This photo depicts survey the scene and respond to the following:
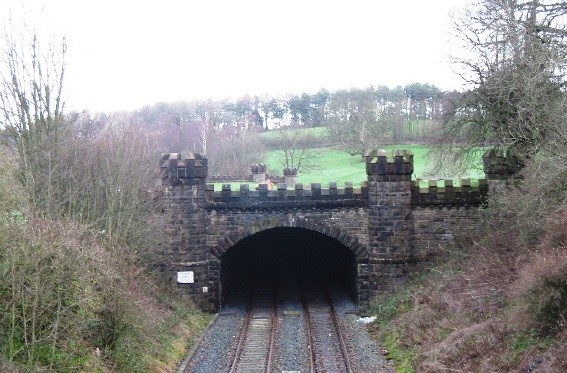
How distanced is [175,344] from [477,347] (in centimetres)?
849

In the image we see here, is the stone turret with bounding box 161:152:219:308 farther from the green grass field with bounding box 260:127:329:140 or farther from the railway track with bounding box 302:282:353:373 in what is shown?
the green grass field with bounding box 260:127:329:140

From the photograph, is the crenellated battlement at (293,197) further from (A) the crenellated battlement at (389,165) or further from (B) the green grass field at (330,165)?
(B) the green grass field at (330,165)

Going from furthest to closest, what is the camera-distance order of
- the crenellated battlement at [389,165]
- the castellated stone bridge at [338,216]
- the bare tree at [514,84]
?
the castellated stone bridge at [338,216] → the crenellated battlement at [389,165] → the bare tree at [514,84]

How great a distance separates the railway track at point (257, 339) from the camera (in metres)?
15.8

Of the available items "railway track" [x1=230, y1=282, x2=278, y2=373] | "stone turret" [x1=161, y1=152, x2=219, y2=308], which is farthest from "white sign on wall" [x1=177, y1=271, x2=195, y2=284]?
"railway track" [x1=230, y1=282, x2=278, y2=373]

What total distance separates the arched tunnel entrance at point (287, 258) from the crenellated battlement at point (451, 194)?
6.07 m

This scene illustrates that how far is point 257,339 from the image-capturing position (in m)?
18.4

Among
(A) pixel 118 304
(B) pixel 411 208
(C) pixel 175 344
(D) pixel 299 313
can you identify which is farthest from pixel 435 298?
(A) pixel 118 304

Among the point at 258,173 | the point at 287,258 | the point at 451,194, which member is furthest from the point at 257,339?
the point at 258,173

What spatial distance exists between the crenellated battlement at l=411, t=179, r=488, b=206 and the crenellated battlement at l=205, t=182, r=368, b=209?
1916 millimetres

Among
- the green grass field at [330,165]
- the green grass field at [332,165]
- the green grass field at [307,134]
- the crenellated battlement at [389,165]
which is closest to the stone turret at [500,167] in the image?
the crenellated battlement at [389,165]

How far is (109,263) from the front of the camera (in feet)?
43.0

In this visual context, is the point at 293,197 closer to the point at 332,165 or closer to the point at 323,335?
the point at 323,335

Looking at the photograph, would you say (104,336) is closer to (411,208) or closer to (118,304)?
(118,304)
